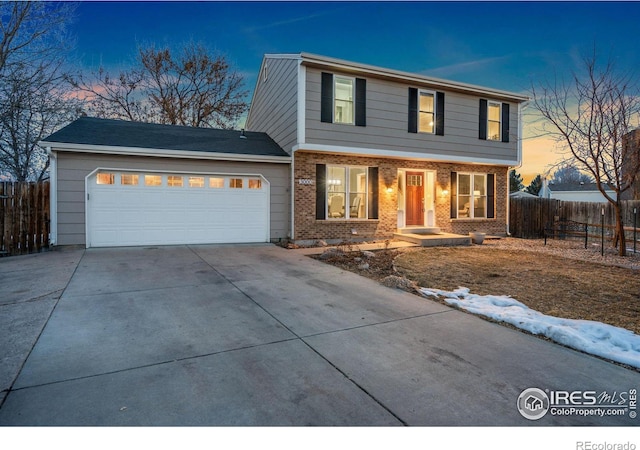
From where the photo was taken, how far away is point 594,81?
9539 millimetres

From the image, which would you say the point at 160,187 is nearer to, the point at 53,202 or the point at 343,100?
the point at 53,202

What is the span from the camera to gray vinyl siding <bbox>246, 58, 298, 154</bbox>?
35.4 feet

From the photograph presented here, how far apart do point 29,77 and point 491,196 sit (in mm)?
16623

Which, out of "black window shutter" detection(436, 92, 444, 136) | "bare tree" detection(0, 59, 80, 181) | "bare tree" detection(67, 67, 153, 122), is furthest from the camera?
"bare tree" detection(67, 67, 153, 122)

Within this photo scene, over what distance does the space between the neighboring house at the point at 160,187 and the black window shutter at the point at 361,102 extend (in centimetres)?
260

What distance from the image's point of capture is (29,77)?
37.4 feet

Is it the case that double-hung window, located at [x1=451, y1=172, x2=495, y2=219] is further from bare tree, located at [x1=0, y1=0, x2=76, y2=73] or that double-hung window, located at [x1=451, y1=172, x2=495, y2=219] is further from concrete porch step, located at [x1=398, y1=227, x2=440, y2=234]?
bare tree, located at [x1=0, y1=0, x2=76, y2=73]

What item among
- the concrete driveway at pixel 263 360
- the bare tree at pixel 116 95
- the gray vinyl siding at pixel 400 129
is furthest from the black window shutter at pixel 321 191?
the bare tree at pixel 116 95

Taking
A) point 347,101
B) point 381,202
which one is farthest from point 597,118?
point 347,101

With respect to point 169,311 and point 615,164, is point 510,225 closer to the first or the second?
point 615,164

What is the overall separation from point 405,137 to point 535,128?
3825 mm
